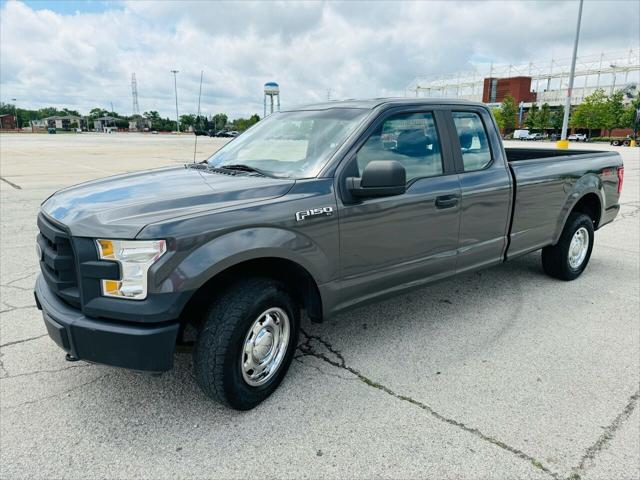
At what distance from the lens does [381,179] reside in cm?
298

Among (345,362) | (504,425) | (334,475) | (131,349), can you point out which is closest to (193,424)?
(131,349)

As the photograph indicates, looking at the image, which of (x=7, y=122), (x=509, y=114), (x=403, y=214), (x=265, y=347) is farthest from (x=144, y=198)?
(x=7, y=122)

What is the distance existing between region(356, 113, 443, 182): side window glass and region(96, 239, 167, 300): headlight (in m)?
1.49

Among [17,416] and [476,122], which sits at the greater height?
[476,122]

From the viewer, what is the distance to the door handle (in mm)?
3743

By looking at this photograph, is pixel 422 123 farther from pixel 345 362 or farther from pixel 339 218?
pixel 345 362

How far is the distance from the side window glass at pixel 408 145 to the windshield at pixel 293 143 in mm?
187

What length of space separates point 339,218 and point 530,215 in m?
2.49

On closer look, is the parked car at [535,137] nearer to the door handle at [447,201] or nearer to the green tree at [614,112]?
the green tree at [614,112]

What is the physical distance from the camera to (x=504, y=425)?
110 inches

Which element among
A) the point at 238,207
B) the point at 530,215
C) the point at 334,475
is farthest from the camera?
the point at 530,215

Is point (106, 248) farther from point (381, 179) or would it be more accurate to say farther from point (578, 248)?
point (578, 248)

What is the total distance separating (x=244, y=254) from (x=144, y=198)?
0.67 metres

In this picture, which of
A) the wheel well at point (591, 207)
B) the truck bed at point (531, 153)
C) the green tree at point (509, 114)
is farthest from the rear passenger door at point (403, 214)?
the green tree at point (509, 114)
